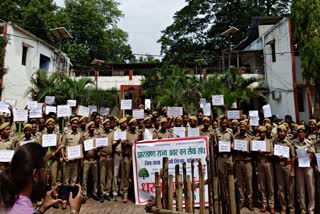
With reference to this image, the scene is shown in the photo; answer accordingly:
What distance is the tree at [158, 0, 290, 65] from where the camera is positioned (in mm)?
29281

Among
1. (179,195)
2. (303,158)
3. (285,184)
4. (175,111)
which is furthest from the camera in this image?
(175,111)

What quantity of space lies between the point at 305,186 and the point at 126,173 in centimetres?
376

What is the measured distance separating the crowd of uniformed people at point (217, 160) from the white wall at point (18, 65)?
10.4 meters

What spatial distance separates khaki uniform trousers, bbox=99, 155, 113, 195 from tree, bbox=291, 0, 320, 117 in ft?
36.6

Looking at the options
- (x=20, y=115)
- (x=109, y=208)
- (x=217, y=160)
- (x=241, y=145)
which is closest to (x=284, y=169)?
(x=241, y=145)

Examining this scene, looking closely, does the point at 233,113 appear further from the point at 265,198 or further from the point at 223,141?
the point at 265,198

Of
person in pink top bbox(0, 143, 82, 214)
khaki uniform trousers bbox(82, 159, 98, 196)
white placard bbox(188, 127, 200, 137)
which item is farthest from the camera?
white placard bbox(188, 127, 200, 137)

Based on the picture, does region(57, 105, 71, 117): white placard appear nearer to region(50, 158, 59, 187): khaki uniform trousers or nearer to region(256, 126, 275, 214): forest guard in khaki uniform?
region(50, 158, 59, 187): khaki uniform trousers

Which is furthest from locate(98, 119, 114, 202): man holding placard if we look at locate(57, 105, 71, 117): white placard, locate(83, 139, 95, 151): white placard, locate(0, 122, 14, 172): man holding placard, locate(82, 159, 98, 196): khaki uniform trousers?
locate(0, 122, 14, 172): man holding placard

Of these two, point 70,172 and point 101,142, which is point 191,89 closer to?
point 101,142

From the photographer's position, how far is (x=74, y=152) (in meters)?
6.28

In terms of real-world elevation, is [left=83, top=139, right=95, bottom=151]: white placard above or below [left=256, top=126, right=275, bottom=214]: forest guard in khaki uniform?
above

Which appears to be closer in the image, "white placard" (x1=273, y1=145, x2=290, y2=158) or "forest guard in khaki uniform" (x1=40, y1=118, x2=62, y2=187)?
"white placard" (x1=273, y1=145, x2=290, y2=158)

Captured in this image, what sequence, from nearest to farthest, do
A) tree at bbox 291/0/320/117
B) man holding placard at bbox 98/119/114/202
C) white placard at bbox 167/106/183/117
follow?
man holding placard at bbox 98/119/114/202, white placard at bbox 167/106/183/117, tree at bbox 291/0/320/117
